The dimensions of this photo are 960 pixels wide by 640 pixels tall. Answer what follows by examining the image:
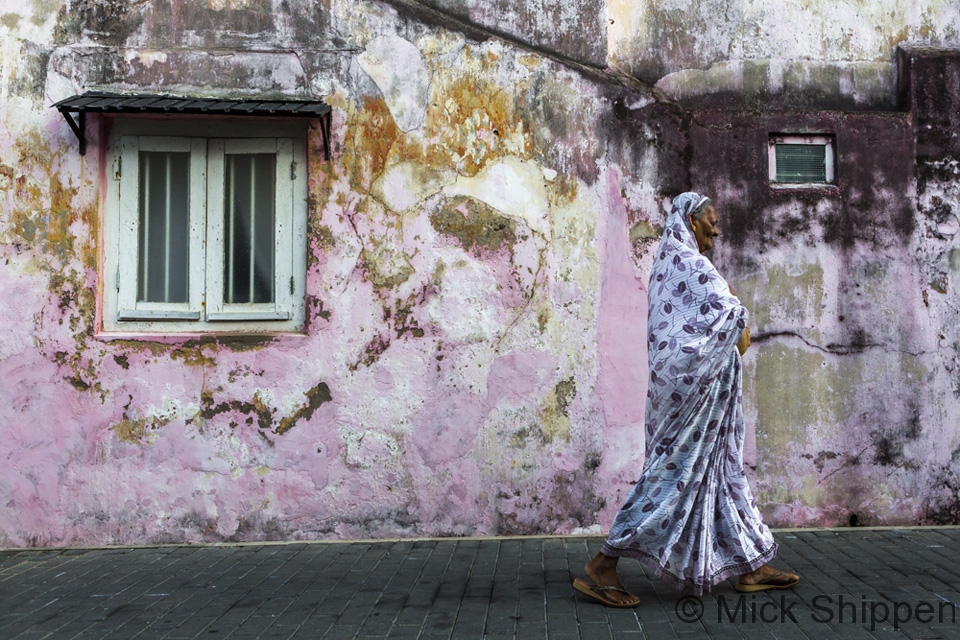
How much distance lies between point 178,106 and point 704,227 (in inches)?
129

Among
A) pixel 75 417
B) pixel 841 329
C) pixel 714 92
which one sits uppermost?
pixel 714 92

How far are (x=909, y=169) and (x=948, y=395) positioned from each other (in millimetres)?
1517

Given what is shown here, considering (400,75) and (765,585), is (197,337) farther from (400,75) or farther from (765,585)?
(765,585)

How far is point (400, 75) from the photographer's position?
251 inches

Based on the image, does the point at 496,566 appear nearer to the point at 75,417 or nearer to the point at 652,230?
the point at 652,230

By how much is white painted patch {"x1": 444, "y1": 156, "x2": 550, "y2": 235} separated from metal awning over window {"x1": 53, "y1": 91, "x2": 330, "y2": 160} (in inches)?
39.7

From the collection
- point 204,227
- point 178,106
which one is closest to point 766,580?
point 204,227

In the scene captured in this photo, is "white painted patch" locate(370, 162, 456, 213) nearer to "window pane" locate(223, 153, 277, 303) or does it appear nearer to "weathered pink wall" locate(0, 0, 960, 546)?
"weathered pink wall" locate(0, 0, 960, 546)

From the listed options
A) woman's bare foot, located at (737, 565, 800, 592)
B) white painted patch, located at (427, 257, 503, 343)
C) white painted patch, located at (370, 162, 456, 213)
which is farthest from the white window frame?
woman's bare foot, located at (737, 565, 800, 592)

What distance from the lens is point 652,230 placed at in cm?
638

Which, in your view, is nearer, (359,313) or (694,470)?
(694,470)

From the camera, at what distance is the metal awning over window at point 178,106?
5.94m

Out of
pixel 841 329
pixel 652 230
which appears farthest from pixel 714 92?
pixel 841 329

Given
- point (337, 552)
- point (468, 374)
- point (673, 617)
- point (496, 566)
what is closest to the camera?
point (673, 617)
